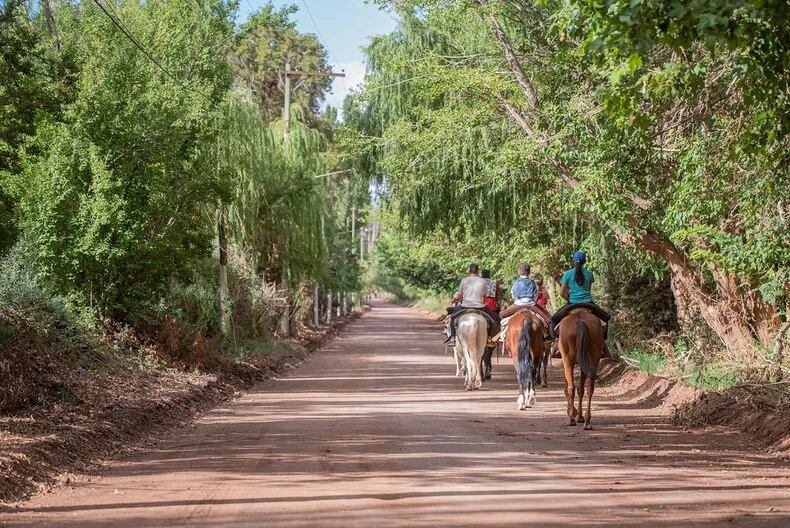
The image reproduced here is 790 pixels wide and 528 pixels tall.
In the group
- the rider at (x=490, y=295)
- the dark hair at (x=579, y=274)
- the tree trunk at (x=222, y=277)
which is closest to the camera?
the dark hair at (x=579, y=274)

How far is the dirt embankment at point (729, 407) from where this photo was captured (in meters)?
13.0

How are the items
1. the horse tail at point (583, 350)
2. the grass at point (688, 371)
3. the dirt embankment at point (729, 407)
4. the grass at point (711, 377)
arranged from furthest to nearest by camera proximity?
the grass at point (688, 371) < the grass at point (711, 377) < the horse tail at point (583, 350) < the dirt embankment at point (729, 407)

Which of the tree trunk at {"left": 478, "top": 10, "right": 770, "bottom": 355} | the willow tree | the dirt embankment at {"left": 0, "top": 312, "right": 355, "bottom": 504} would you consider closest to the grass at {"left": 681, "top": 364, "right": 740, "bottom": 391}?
the tree trunk at {"left": 478, "top": 10, "right": 770, "bottom": 355}

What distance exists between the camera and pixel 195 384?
1972 centimetres

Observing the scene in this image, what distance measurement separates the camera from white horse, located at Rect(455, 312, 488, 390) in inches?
833

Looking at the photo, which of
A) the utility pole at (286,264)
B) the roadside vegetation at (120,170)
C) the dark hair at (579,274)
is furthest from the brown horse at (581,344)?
the utility pole at (286,264)

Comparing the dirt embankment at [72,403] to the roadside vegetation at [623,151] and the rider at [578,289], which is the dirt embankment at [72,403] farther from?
the roadside vegetation at [623,151]

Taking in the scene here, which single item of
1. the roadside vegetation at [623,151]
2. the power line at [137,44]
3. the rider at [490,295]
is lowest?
the rider at [490,295]

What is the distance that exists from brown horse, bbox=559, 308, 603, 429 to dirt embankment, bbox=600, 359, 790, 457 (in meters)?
1.57

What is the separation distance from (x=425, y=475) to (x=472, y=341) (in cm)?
1104

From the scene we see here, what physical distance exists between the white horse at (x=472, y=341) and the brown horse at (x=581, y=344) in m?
5.77

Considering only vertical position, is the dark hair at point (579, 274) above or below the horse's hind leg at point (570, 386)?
above

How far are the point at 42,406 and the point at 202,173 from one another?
8.48m

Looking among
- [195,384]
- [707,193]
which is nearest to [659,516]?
[707,193]
